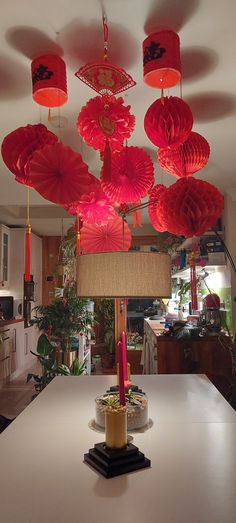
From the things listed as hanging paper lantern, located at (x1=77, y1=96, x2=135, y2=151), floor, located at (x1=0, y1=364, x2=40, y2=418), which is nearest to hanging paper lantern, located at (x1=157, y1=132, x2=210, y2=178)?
hanging paper lantern, located at (x1=77, y1=96, x2=135, y2=151)

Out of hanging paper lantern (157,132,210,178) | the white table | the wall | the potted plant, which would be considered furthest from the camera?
the potted plant

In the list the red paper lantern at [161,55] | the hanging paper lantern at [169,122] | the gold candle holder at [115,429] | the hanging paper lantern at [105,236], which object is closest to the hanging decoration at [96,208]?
the hanging paper lantern at [105,236]

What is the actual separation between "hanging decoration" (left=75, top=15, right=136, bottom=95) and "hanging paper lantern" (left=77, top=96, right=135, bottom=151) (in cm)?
4

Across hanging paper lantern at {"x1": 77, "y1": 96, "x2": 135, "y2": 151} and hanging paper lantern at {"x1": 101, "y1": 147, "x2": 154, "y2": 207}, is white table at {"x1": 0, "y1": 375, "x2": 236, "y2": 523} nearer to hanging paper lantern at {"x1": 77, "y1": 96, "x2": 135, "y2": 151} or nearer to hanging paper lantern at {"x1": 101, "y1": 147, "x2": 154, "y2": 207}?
hanging paper lantern at {"x1": 101, "y1": 147, "x2": 154, "y2": 207}

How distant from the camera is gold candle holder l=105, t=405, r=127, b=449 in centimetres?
121

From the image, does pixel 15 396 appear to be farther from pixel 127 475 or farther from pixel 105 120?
pixel 105 120

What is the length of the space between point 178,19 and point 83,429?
1.61m

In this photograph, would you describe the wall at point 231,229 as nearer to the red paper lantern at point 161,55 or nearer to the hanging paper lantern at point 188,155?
the hanging paper lantern at point 188,155

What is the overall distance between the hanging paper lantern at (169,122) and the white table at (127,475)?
1104 mm

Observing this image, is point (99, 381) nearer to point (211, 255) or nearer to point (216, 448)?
point (216, 448)

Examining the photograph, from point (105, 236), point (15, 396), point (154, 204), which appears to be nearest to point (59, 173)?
point (105, 236)

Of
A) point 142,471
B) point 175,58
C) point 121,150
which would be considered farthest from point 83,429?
point 175,58

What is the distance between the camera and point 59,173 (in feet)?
4.40

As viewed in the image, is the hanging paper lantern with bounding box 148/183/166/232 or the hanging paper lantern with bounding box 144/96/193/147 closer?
the hanging paper lantern with bounding box 144/96/193/147
